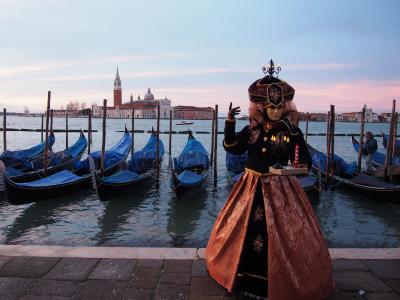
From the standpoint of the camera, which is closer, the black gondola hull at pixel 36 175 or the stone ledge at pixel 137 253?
the stone ledge at pixel 137 253

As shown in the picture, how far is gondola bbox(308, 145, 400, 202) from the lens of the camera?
25.1 ft

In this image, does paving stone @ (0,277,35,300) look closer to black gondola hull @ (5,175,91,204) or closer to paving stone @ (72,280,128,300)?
paving stone @ (72,280,128,300)

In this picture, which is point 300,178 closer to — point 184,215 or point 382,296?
point 184,215

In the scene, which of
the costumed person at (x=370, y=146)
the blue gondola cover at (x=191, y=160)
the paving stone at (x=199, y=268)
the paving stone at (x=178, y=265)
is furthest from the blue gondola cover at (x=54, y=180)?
the costumed person at (x=370, y=146)

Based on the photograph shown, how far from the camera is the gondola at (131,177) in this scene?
773 cm

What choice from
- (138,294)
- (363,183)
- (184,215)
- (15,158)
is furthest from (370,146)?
(138,294)

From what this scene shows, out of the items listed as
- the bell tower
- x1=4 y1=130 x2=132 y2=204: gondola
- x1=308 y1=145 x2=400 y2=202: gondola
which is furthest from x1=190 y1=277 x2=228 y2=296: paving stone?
the bell tower

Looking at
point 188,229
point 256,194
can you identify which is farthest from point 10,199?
point 256,194

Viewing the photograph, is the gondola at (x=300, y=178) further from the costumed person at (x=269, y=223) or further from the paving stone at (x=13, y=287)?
the paving stone at (x=13, y=287)

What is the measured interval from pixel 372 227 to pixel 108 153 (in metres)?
6.99

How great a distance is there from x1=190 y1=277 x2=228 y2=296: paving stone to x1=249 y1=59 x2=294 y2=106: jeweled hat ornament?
132 centimetres

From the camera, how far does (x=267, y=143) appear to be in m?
2.61

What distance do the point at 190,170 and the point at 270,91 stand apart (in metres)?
7.27

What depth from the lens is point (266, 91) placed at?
8.55ft
